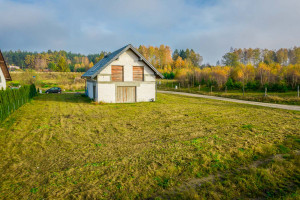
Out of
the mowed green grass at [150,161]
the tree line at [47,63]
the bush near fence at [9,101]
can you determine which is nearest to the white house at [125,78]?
the bush near fence at [9,101]

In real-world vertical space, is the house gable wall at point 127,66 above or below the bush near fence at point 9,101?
above

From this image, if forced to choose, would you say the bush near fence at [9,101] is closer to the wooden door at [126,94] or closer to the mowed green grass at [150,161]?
the mowed green grass at [150,161]

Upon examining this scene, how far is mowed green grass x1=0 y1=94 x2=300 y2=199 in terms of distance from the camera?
17.2 feet

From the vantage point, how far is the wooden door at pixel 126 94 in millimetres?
22516

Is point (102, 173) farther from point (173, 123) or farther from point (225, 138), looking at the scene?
point (173, 123)

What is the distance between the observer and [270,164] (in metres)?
6.63

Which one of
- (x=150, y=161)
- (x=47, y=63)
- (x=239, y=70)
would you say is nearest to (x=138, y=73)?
(x=150, y=161)

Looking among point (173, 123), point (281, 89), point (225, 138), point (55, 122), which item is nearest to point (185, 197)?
point (225, 138)

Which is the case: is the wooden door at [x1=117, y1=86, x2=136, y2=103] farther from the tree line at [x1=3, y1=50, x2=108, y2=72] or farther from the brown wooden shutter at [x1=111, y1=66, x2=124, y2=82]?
the tree line at [x1=3, y1=50, x2=108, y2=72]

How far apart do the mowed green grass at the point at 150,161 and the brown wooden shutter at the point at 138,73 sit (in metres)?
11.6

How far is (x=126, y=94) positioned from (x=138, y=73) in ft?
9.79

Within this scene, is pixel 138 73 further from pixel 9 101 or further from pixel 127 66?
pixel 9 101

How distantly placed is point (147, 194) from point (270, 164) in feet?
15.2

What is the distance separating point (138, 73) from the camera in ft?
75.5
